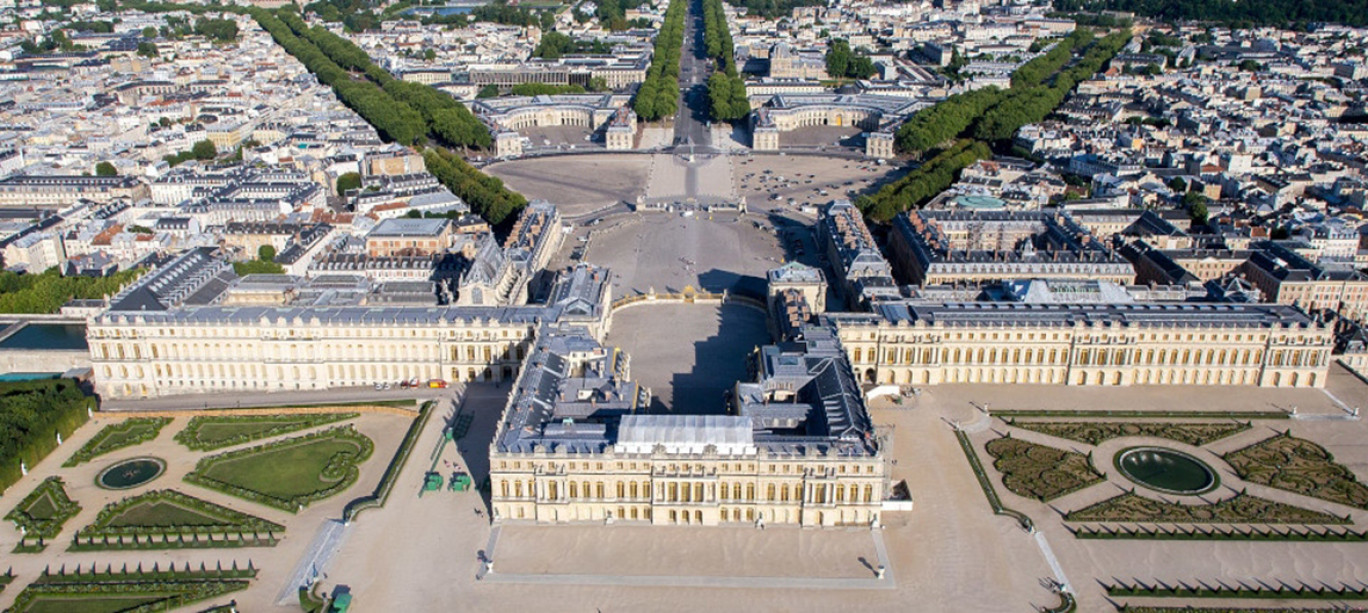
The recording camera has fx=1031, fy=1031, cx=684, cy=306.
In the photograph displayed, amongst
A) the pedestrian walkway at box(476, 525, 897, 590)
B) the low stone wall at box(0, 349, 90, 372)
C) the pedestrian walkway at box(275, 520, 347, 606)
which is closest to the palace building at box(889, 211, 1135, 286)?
the pedestrian walkway at box(476, 525, 897, 590)

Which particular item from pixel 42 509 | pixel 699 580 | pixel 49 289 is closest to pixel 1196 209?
pixel 699 580

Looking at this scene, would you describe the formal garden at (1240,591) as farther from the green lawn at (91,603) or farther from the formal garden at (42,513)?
the formal garden at (42,513)

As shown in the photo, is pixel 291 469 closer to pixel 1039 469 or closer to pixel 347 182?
pixel 1039 469

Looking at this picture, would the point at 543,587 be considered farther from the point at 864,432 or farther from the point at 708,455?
the point at 864,432

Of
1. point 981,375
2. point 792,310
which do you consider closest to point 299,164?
point 792,310

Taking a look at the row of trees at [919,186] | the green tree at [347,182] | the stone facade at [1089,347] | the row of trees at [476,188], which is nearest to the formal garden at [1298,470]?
the stone facade at [1089,347]

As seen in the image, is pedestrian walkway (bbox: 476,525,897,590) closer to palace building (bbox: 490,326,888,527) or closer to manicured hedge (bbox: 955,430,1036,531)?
palace building (bbox: 490,326,888,527)
